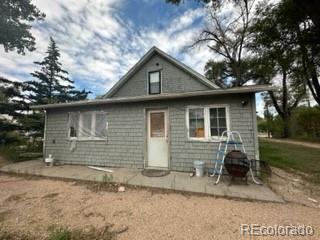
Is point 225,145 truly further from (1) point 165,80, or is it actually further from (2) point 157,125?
(1) point 165,80

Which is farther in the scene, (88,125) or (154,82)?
(154,82)

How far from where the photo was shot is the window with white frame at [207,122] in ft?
16.3

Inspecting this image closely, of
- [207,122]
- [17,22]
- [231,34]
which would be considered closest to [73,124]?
[207,122]

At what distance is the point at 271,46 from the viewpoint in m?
8.47

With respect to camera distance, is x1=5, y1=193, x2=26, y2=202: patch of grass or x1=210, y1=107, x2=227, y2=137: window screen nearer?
x1=5, y1=193, x2=26, y2=202: patch of grass

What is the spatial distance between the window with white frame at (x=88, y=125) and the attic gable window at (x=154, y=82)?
317cm

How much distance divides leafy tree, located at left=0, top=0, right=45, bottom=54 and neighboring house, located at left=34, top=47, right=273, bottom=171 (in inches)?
284

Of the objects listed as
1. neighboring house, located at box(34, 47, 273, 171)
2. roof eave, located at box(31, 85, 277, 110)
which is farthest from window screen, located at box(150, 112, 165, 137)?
roof eave, located at box(31, 85, 277, 110)

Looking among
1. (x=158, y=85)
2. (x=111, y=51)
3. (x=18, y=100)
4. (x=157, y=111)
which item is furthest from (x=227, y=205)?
(x=18, y=100)

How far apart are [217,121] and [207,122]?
310 millimetres

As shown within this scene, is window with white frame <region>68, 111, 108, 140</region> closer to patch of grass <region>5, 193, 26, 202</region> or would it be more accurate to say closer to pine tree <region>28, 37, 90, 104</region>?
patch of grass <region>5, 193, 26, 202</region>

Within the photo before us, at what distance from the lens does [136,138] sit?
5820 mm

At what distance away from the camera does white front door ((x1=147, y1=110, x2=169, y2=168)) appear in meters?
5.61

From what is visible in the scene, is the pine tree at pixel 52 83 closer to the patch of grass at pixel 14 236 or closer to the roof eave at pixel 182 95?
the roof eave at pixel 182 95
